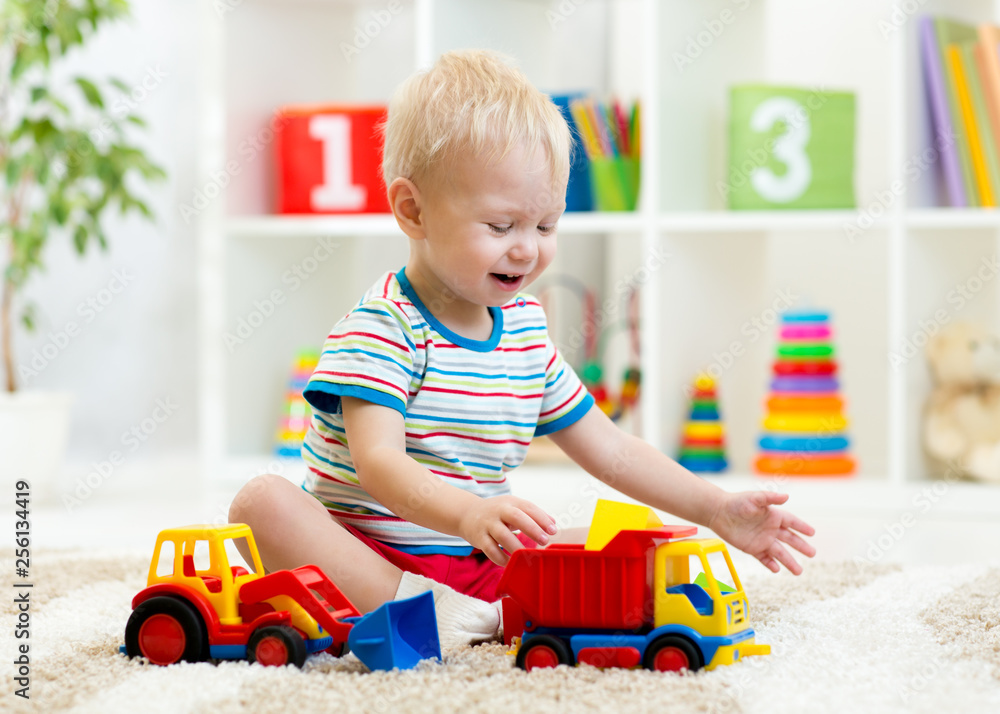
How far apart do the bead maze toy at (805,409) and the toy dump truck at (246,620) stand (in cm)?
117

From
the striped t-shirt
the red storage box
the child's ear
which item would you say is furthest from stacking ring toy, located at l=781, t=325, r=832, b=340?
the child's ear

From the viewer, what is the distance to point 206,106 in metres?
1.99

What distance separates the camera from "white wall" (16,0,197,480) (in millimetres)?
2475

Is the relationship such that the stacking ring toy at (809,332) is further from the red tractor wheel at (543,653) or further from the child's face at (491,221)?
the red tractor wheel at (543,653)

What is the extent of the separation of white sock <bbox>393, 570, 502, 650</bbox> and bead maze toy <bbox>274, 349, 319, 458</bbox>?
46.7 inches

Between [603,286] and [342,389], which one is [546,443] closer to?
[603,286]

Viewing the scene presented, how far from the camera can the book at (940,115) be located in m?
1.77

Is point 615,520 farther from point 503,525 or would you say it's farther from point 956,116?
point 956,116

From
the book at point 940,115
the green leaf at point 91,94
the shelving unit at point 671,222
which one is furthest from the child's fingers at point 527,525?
the green leaf at point 91,94

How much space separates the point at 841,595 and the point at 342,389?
0.53 meters

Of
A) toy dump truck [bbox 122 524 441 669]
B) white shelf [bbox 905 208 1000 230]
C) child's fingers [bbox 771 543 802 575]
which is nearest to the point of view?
toy dump truck [bbox 122 524 441 669]

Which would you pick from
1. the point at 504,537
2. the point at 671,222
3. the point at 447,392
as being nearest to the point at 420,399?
the point at 447,392

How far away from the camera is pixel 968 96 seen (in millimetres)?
1771

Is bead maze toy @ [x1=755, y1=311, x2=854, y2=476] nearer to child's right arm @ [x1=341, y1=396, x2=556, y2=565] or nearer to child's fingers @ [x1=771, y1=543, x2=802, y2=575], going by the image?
child's fingers @ [x1=771, y1=543, x2=802, y2=575]
